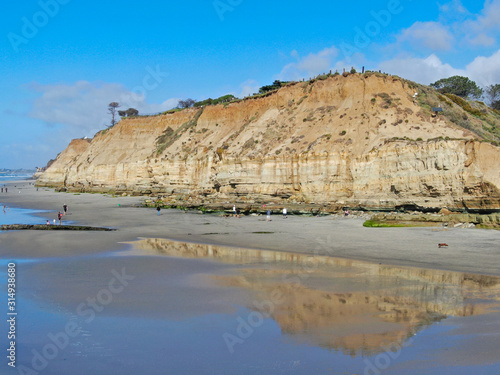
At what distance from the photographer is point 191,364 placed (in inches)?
271

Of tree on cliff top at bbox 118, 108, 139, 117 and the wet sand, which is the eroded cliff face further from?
tree on cliff top at bbox 118, 108, 139, 117

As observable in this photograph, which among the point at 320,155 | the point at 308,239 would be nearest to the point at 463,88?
the point at 320,155

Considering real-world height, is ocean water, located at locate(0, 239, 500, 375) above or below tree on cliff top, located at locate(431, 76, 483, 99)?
below

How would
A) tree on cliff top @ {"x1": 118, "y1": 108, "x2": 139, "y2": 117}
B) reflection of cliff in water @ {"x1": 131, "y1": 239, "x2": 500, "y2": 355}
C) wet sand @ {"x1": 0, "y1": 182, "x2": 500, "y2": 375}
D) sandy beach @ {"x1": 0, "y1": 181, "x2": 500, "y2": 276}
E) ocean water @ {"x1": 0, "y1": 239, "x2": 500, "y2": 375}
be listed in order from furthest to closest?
1. tree on cliff top @ {"x1": 118, "y1": 108, "x2": 139, "y2": 117}
2. sandy beach @ {"x1": 0, "y1": 181, "x2": 500, "y2": 276}
3. reflection of cliff in water @ {"x1": 131, "y1": 239, "x2": 500, "y2": 355}
4. wet sand @ {"x1": 0, "y1": 182, "x2": 500, "y2": 375}
5. ocean water @ {"x1": 0, "y1": 239, "x2": 500, "y2": 375}

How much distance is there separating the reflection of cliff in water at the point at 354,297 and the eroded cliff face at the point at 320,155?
1744 centimetres

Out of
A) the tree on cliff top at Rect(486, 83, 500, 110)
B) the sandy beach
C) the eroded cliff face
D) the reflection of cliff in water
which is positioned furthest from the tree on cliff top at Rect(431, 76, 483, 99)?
the reflection of cliff in water
